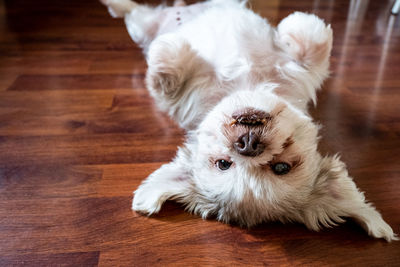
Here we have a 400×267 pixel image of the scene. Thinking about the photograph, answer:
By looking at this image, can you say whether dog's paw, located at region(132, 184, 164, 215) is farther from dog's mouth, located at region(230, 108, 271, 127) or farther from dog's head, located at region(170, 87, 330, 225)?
dog's mouth, located at region(230, 108, 271, 127)

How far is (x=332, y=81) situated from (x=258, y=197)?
1193mm

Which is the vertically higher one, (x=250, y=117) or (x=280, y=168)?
(x=250, y=117)

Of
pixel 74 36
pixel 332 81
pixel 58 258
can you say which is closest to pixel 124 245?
pixel 58 258

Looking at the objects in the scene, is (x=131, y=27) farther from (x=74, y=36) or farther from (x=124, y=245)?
(x=124, y=245)

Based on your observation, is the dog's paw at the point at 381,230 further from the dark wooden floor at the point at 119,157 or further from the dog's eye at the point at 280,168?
the dog's eye at the point at 280,168

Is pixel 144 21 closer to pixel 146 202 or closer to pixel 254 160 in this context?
pixel 146 202

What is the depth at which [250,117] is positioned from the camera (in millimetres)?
1007

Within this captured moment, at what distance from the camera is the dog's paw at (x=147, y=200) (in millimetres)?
1110

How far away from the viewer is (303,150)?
1.06 meters

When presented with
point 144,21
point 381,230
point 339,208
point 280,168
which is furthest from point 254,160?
point 144,21

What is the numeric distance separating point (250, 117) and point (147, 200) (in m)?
0.43

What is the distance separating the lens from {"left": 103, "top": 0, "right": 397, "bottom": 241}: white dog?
1.00 meters

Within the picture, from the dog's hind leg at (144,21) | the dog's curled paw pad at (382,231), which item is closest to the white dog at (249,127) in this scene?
the dog's curled paw pad at (382,231)

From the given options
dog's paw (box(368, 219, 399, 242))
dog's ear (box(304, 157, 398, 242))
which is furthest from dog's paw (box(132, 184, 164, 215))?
dog's paw (box(368, 219, 399, 242))
